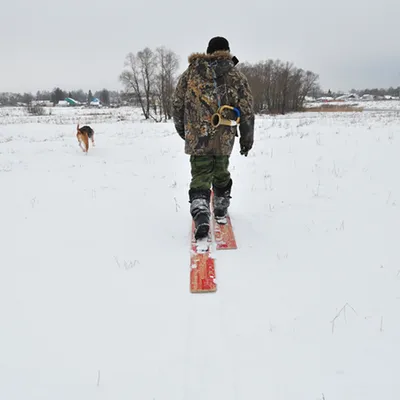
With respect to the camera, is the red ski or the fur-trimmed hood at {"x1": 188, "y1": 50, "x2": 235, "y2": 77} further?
the fur-trimmed hood at {"x1": 188, "y1": 50, "x2": 235, "y2": 77}

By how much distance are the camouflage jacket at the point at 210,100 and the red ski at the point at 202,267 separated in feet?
3.33

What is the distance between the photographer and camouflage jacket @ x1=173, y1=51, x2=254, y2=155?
3.08 metres

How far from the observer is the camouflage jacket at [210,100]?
308 cm

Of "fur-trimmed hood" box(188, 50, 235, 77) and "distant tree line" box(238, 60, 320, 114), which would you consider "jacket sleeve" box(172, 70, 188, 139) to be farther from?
"distant tree line" box(238, 60, 320, 114)

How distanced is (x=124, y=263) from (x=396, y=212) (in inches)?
130

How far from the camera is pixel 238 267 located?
2729 millimetres

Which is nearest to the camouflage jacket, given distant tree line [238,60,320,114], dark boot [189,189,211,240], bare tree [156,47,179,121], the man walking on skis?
the man walking on skis

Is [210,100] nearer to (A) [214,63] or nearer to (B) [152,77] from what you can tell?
(A) [214,63]

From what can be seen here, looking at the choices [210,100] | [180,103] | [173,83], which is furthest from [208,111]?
[173,83]

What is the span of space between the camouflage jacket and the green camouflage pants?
0.11m

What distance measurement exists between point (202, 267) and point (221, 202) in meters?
1.11

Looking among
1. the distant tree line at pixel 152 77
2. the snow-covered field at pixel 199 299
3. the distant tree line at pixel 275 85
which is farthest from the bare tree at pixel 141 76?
the snow-covered field at pixel 199 299

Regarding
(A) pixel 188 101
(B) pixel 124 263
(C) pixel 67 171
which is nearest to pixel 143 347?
(B) pixel 124 263

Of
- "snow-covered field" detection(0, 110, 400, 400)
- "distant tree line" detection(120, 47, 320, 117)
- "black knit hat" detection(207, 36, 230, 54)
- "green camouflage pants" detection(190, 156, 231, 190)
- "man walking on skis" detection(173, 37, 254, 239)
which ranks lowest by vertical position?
"snow-covered field" detection(0, 110, 400, 400)
